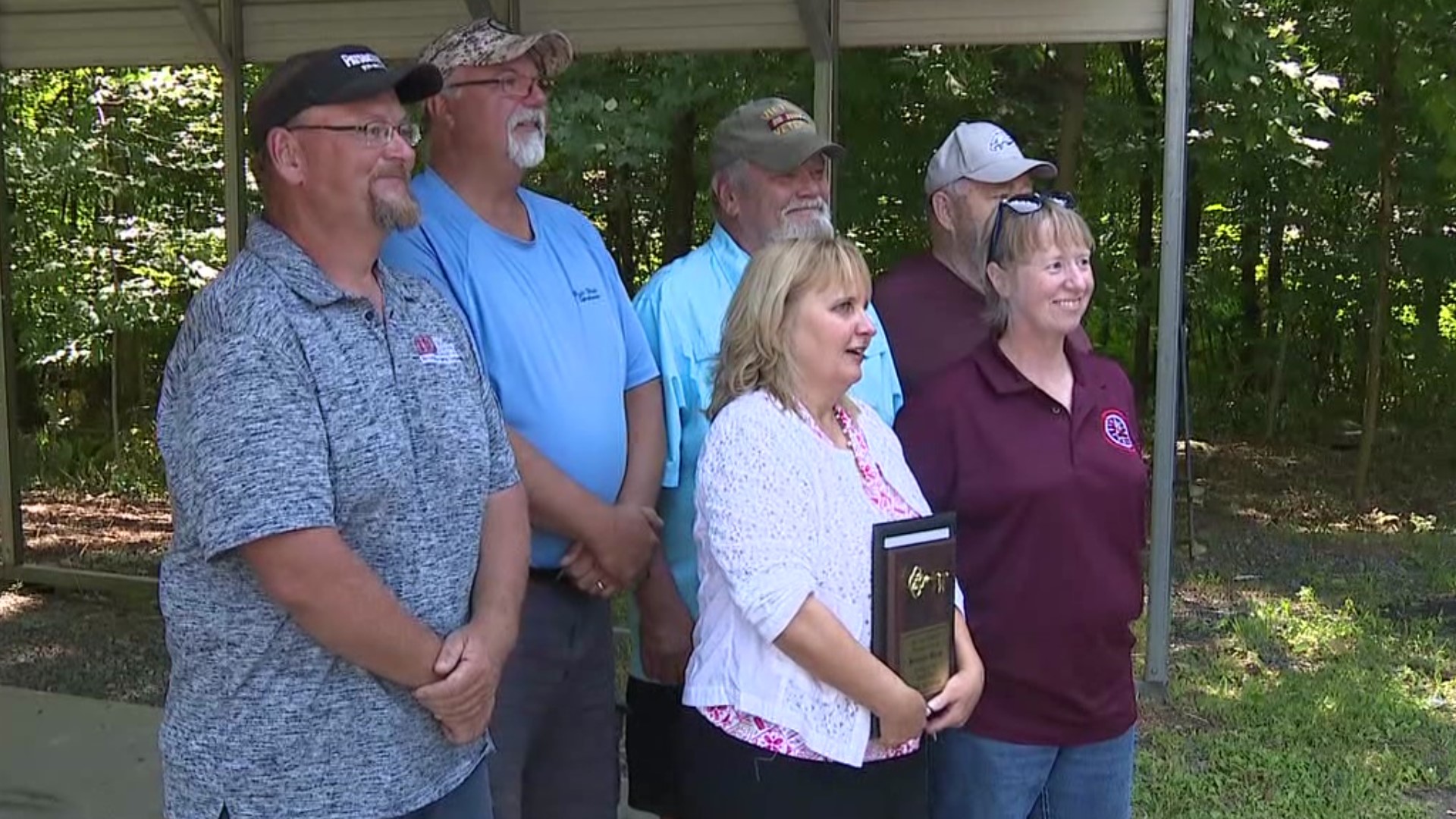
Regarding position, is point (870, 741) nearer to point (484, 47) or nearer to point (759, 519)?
point (759, 519)

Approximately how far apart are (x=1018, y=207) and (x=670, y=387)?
2.25ft

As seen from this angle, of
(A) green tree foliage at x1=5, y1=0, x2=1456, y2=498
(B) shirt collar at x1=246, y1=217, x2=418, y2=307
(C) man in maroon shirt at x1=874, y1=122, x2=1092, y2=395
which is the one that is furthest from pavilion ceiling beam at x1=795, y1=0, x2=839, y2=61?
(B) shirt collar at x1=246, y1=217, x2=418, y2=307

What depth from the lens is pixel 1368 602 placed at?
602 centimetres

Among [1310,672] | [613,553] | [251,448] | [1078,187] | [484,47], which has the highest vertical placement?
[1078,187]

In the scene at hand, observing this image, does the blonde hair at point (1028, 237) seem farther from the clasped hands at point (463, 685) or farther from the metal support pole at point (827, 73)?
the metal support pole at point (827, 73)

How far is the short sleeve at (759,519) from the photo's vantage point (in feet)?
6.49

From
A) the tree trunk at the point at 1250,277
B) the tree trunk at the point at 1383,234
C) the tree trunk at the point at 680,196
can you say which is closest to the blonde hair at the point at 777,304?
the tree trunk at the point at 680,196

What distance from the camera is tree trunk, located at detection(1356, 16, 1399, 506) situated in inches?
293

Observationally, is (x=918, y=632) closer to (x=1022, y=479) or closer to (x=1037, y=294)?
(x=1022, y=479)

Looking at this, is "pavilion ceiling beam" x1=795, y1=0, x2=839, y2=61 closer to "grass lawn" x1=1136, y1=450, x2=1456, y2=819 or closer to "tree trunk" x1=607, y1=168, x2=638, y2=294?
"tree trunk" x1=607, y1=168, x2=638, y2=294

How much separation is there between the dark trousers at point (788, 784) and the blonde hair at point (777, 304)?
20.0 inches

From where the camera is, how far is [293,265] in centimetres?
187

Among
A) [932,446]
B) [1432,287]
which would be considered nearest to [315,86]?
[932,446]

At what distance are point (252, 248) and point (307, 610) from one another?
504 mm
